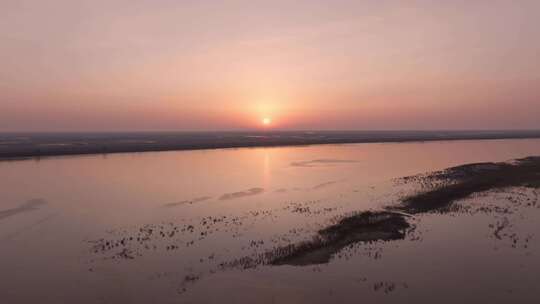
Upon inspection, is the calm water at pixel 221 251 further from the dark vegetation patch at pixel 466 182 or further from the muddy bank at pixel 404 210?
the dark vegetation patch at pixel 466 182

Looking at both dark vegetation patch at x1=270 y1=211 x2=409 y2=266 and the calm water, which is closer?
the calm water

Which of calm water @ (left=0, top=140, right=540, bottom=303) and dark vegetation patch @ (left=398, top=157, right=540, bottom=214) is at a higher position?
dark vegetation patch @ (left=398, top=157, right=540, bottom=214)

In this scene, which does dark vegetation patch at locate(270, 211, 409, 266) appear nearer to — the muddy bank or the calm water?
the muddy bank

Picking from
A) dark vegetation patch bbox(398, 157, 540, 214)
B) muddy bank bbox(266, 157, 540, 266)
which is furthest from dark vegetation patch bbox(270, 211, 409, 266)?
dark vegetation patch bbox(398, 157, 540, 214)

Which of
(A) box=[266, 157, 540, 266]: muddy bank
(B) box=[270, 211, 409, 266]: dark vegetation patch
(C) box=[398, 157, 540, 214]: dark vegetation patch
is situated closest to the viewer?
(B) box=[270, 211, 409, 266]: dark vegetation patch

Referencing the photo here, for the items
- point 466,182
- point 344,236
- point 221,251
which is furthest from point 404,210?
point 466,182

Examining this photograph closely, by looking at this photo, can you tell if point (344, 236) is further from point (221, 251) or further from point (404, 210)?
point (404, 210)
